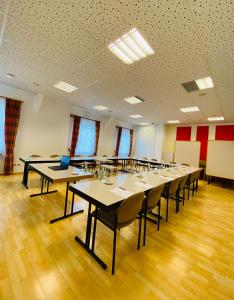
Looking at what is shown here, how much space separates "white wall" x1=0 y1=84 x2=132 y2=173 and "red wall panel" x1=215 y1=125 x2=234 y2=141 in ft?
21.4

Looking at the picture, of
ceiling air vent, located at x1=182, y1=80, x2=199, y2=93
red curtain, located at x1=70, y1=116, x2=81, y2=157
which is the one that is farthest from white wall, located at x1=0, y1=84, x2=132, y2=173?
ceiling air vent, located at x1=182, y1=80, x2=199, y2=93

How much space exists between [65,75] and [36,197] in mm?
3003

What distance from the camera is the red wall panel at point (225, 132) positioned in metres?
6.92

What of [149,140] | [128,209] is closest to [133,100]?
[128,209]

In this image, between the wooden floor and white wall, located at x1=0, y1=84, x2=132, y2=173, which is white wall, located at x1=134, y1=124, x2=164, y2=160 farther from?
the wooden floor

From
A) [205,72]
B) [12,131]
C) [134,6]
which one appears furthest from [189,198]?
[12,131]

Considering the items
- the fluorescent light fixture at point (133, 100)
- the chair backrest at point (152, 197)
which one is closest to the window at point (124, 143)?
the fluorescent light fixture at point (133, 100)

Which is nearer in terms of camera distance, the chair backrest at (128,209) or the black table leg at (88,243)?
the chair backrest at (128,209)

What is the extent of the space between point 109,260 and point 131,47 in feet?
10.1

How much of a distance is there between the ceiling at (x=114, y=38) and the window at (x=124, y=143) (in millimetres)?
5706

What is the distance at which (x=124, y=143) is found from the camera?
390 inches

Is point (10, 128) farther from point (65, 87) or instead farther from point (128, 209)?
point (128, 209)

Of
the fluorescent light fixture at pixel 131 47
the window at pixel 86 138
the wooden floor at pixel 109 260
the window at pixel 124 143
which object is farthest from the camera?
the window at pixel 124 143

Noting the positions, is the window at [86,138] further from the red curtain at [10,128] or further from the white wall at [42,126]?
the red curtain at [10,128]
